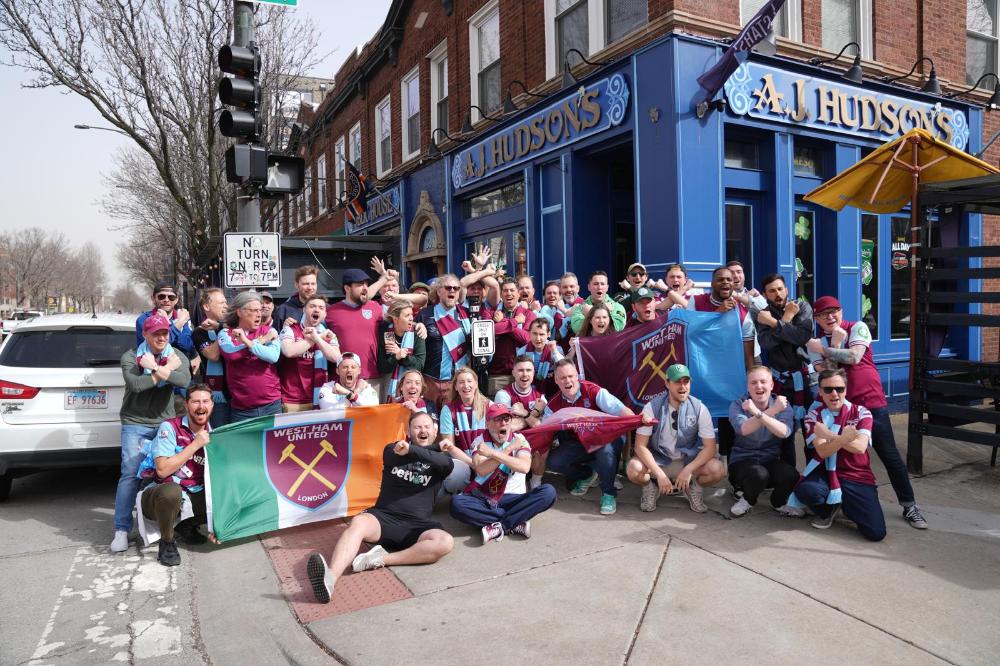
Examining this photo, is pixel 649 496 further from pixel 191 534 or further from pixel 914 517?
pixel 191 534

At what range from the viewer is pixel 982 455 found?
23.4 ft

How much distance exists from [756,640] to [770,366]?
9.84ft

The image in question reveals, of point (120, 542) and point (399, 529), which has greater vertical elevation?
point (399, 529)

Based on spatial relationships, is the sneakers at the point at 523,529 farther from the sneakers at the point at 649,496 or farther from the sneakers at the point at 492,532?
the sneakers at the point at 649,496

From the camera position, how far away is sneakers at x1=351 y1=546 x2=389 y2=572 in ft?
14.1

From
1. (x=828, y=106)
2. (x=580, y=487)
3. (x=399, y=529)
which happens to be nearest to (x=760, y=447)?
(x=580, y=487)

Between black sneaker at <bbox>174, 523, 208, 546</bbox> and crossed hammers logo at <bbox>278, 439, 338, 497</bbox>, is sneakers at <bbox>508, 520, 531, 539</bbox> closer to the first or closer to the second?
crossed hammers logo at <bbox>278, 439, 338, 497</bbox>

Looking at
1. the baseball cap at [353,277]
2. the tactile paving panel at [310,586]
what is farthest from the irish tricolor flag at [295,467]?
the baseball cap at [353,277]

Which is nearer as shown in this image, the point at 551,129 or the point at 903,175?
the point at 903,175

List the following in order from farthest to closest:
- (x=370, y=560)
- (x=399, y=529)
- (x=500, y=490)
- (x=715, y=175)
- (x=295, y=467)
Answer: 1. (x=715, y=175)
2. (x=295, y=467)
3. (x=500, y=490)
4. (x=399, y=529)
5. (x=370, y=560)

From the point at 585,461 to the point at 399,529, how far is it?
1.91 meters

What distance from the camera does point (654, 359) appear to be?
613 cm

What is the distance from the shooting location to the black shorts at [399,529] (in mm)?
4504

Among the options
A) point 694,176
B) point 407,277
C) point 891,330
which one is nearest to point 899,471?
point 694,176
